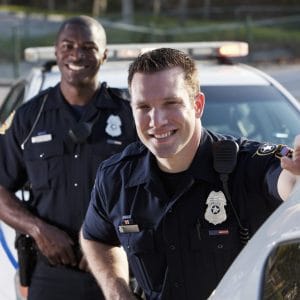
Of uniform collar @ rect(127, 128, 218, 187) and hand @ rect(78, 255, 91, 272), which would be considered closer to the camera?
uniform collar @ rect(127, 128, 218, 187)

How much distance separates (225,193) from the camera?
2549 mm

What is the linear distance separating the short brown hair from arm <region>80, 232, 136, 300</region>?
0.58 metres

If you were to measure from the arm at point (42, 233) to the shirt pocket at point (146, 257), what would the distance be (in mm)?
924

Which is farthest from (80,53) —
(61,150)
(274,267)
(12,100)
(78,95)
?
(12,100)

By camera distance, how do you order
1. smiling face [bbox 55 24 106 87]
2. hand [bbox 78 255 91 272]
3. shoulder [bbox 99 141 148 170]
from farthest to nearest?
smiling face [bbox 55 24 106 87]
hand [bbox 78 255 91 272]
shoulder [bbox 99 141 148 170]

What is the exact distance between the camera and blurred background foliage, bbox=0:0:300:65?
73.5 feet

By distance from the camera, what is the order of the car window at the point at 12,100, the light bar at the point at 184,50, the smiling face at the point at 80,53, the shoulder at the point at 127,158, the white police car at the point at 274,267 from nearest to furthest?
1. the white police car at the point at 274,267
2. the shoulder at the point at 127,158
3. the smiling face at the point at 80,53
4. the light bar at the point at 184,50
5. the car window at the point at 12,100

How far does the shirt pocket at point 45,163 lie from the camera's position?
143 inches

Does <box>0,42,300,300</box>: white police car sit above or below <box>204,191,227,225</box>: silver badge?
below

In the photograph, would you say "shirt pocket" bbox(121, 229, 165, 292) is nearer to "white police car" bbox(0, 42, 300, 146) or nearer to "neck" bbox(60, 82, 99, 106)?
"neck" bbox(60, 82, 99, 106)

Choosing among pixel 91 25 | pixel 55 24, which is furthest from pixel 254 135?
pixel 55 24

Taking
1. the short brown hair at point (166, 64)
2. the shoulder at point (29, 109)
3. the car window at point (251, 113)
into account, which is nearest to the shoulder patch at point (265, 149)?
the short brown hair at point (166, 64)

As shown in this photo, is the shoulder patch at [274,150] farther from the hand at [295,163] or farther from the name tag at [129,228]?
the name tag at [129,228]

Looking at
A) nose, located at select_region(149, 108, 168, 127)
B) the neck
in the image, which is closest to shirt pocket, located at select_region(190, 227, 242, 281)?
nose, located at select_region(149, 108, 168, 127)
